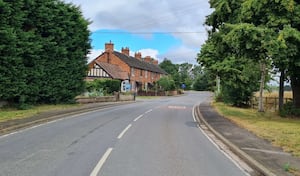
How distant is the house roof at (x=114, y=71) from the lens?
231 ft

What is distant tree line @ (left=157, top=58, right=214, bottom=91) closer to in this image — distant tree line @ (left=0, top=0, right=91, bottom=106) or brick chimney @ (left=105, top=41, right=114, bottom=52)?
brick chimney @ (left=105, top=41, right=114, bottom=52)

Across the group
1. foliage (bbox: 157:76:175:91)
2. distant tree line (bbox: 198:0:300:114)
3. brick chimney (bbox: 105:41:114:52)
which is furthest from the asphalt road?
foliage (bbox: 157:76:175:91)

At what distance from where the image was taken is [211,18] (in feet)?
85.6

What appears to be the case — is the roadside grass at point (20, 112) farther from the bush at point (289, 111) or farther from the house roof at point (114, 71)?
the house roof at point (114, 71)

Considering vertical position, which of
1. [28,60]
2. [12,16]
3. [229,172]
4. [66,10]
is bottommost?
[229,172]

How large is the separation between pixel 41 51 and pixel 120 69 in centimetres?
5325

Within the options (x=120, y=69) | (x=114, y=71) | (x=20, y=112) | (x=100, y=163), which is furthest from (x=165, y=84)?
(x=100, y=163)

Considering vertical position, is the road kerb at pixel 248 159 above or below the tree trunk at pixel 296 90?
below

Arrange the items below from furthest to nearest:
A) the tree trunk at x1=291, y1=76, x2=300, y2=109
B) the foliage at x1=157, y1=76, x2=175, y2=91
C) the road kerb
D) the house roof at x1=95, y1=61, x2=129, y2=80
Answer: the foliage at x1=157, y1=76, x2=175, y2=91 → the house roof at x1=95, y1=61, x2=129, y2=80 → the tree trunk at x1=291, y1=76, x2=300, y2=109 → the road kerb

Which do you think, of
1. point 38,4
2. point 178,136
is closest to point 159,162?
point 178,136

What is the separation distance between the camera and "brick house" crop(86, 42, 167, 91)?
230 ft

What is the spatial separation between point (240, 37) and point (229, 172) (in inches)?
453

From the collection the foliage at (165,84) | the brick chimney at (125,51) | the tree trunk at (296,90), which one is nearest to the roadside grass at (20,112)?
the tree trunk at (296,90)

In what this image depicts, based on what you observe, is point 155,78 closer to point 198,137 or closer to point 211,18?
point 211,18
